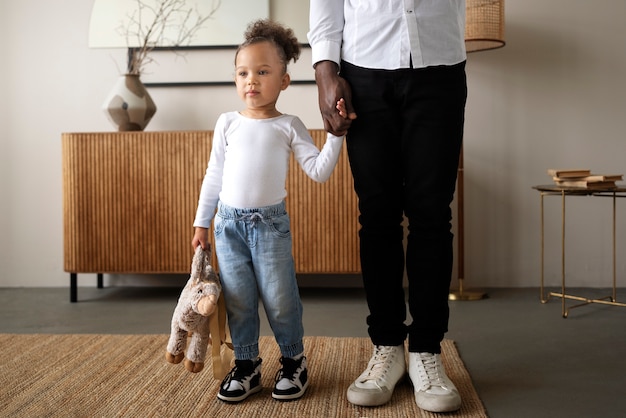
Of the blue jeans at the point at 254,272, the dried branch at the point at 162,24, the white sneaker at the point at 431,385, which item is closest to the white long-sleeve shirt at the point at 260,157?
the blue jeans at the point at 254,272

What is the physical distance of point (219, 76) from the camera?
10.1ft

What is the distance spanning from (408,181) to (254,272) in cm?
42

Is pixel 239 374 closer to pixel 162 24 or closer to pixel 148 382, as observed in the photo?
pixel 148 382

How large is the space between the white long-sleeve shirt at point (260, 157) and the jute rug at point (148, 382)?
0.42m

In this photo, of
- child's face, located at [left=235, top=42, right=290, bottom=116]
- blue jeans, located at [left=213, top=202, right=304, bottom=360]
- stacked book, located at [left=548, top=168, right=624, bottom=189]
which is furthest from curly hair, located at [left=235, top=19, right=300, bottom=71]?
stacked book, located at [left=548, top=168, right=624, bottom=189]

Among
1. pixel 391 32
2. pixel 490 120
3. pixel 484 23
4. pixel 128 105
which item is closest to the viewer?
pixel 391 32

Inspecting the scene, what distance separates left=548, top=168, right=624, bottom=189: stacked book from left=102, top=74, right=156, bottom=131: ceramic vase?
1667mm

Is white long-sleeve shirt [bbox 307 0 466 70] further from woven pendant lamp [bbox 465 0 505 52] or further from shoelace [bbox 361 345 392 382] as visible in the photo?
woven pendant lamp [bbox 465 0 505 52]

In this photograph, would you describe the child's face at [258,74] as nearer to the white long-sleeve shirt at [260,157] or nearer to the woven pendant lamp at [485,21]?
the white long-sleeve shirt at [260,157]

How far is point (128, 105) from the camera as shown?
280 cm

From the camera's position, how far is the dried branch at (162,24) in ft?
10.0

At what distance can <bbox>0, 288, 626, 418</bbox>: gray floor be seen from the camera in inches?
62.1

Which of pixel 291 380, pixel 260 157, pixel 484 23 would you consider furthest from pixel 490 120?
pixel 291 380

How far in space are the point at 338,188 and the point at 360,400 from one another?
1297 mm
